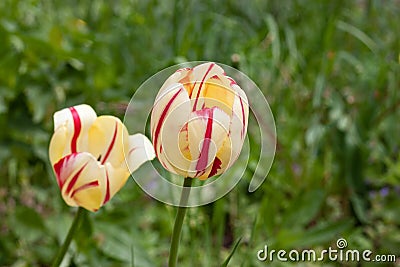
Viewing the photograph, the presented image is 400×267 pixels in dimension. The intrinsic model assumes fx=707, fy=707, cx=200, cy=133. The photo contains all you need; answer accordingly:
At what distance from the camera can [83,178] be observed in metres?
0.76

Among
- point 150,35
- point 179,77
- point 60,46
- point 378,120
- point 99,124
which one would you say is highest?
point 179,77

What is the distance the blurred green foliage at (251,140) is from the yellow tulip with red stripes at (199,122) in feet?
1.73

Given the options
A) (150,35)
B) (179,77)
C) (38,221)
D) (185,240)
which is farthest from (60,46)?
(179,77)

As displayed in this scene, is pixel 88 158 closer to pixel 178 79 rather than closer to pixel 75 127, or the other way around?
pixel 75 127

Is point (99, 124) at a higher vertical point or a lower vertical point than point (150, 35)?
higher

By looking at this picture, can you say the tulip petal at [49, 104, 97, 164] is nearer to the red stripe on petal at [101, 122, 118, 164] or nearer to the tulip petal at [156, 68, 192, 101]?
the red stripe on petal at [101, 122, 118, 164]

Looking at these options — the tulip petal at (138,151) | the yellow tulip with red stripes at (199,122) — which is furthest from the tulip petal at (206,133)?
the tulip petal at (138,151)

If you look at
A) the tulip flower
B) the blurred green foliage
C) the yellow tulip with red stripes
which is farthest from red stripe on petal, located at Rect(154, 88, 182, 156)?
the blurred green foliage

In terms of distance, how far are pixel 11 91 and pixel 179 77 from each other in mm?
946

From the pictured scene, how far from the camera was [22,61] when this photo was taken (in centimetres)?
163

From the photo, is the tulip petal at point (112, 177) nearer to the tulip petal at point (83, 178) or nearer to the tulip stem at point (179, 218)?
the tulip petal at point (83, 178)

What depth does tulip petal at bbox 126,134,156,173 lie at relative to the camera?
0.72 metres

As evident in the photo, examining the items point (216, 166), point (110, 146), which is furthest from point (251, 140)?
point (216, 166)

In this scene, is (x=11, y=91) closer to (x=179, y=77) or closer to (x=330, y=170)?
(x=330, y=170)
